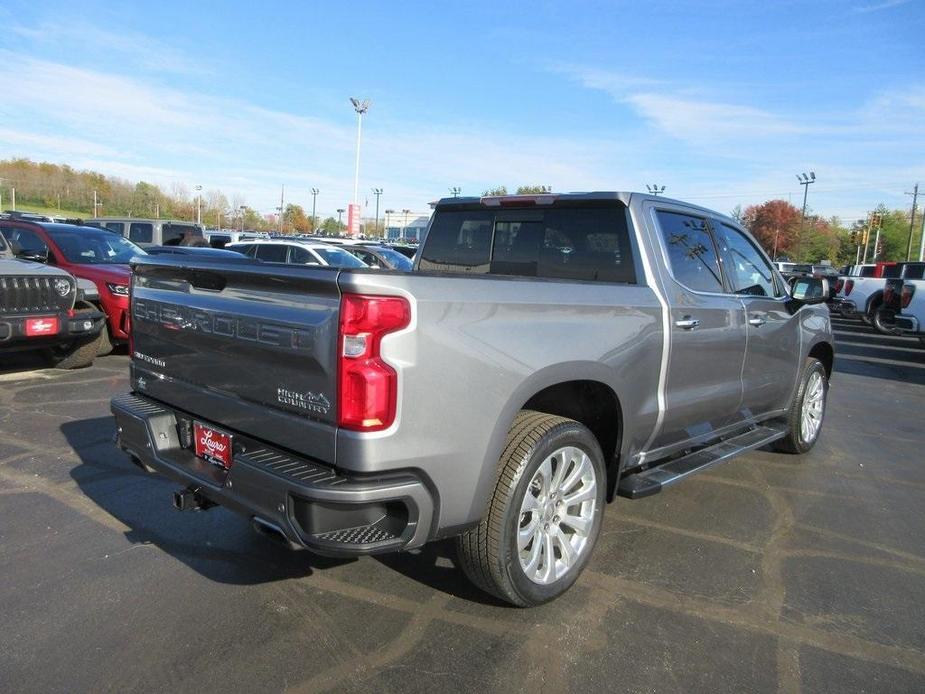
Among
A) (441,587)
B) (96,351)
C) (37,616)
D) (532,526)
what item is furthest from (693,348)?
(96,351)

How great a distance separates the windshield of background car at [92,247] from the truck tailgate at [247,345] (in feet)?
21.3

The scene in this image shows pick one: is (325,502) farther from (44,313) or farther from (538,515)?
(44,313)

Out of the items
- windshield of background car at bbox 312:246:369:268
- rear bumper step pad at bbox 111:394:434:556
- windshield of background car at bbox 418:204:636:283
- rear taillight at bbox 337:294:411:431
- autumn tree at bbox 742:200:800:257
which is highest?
autumn tree at bbox 742:200:800:257

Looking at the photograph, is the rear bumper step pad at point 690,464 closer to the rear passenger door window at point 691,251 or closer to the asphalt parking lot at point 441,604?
the asphalt parking lot at point 441,604

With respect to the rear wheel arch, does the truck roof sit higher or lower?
higher

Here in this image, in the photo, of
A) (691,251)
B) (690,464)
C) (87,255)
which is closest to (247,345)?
(690,464)

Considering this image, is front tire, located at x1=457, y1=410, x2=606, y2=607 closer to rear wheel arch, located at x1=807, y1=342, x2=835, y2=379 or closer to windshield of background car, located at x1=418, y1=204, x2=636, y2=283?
windshield of background car, located at x1=418, y1=204, x2=636, y2=283

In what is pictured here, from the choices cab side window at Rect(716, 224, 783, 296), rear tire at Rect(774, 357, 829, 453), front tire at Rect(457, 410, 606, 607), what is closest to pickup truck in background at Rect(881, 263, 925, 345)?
rear tire at Rect(774, 357, 829, 453)

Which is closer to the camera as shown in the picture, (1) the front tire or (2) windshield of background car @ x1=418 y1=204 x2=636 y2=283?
(1) the front tire

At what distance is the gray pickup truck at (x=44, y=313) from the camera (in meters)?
6.84

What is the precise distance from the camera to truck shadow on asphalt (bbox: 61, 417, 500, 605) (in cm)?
335

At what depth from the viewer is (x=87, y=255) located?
9250 mm

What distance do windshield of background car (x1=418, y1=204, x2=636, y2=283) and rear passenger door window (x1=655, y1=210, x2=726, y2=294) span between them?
33 centimetres

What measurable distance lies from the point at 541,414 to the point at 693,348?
1.35 m
